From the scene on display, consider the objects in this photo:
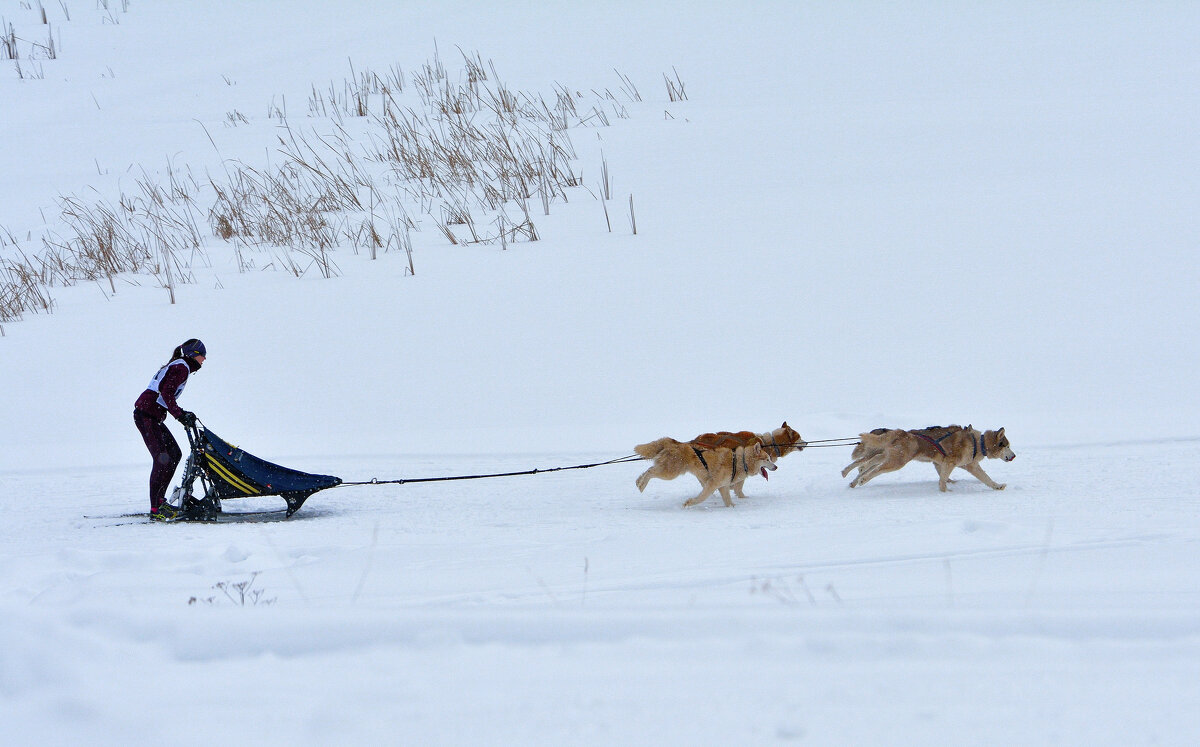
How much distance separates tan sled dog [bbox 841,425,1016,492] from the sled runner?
11.2ft

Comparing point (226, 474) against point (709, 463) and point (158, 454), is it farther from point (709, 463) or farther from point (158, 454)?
point (709, 463)

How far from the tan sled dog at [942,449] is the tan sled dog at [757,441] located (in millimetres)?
483

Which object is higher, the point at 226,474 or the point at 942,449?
the point at 226,474

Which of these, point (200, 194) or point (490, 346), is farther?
point (200, 194)

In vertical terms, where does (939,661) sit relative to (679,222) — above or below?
below

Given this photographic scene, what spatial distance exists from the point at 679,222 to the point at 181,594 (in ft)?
27.2

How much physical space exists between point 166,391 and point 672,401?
3.83 m

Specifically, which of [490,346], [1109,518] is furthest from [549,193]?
[1109,518]

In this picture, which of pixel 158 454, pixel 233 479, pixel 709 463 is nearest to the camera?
pixel 709 463

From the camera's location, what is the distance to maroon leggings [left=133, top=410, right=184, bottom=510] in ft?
20.5

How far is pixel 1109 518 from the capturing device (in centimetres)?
496

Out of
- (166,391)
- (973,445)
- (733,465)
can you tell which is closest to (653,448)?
(733,465)

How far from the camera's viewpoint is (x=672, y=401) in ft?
26.6

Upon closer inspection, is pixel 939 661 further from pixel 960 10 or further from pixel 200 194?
pixel 960 10
